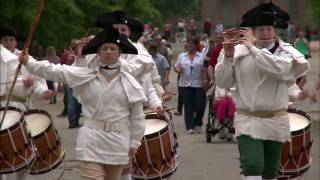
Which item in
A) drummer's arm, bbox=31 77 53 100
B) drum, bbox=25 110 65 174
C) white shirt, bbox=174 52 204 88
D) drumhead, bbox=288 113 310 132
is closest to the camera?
drumhead, bbox=288 113 310 132

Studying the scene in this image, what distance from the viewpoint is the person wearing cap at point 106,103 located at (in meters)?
8.12

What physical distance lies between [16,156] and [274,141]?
2.45 meters

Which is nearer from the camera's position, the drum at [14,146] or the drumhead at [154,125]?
the drum at [14,146]

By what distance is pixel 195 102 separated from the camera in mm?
17938

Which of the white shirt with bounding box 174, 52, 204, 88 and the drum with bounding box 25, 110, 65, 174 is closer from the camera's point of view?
the drum with bounding box 25, 110, 65, 174

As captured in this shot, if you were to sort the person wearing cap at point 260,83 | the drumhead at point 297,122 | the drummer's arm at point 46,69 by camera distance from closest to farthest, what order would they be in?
the drummer's arm at point 46,69, the person wearing cap at point 260,83, the drumhead at point 297,122

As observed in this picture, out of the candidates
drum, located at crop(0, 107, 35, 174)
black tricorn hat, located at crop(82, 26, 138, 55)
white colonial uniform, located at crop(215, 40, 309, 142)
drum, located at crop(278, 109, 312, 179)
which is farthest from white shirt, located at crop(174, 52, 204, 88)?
black tricorn hat, located at crop(82, 26, 138, 55)

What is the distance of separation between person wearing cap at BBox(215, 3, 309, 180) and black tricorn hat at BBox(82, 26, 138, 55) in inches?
35.3

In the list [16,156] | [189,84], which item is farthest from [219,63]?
[189,84]

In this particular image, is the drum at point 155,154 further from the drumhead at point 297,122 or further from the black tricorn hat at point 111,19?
the drumhead at point 297,122

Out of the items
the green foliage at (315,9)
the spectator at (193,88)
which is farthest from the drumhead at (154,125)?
the green foliage at (315,9)

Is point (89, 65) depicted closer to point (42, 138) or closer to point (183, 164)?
point (42, 138)

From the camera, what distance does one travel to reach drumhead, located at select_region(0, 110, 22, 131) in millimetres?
9109

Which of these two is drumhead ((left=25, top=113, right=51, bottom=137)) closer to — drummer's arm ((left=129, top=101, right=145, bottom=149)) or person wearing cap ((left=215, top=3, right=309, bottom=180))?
drummer's arm ((left=129, top=101, right=145, bottom=149))
